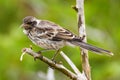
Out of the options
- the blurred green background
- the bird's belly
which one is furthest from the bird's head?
the blurred green background

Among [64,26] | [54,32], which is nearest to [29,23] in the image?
[54,32]

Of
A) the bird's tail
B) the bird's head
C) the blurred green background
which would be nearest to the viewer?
the bird's tail

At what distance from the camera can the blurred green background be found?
7.06m

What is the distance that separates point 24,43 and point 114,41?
99 cm

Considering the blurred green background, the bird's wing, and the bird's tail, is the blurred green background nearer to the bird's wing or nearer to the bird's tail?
the bird's wing

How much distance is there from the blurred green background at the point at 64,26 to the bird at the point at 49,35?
748mm

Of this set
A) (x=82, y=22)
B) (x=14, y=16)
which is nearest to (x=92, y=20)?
(x=14, y=16)

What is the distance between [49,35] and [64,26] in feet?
5.11

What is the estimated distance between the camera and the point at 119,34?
7453 millimetres

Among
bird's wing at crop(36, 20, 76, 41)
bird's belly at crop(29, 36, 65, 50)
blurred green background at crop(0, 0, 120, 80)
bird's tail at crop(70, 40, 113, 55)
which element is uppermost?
bird's tail at crop(70, 40, 113, 55)

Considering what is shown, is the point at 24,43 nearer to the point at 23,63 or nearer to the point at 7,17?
the point at 23,63

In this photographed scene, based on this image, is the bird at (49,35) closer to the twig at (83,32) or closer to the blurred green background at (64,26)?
the twig at (83,32)

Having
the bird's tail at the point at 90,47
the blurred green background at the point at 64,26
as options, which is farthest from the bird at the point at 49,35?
the blurred green background at the point at 64,26

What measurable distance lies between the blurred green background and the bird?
2.45ft
